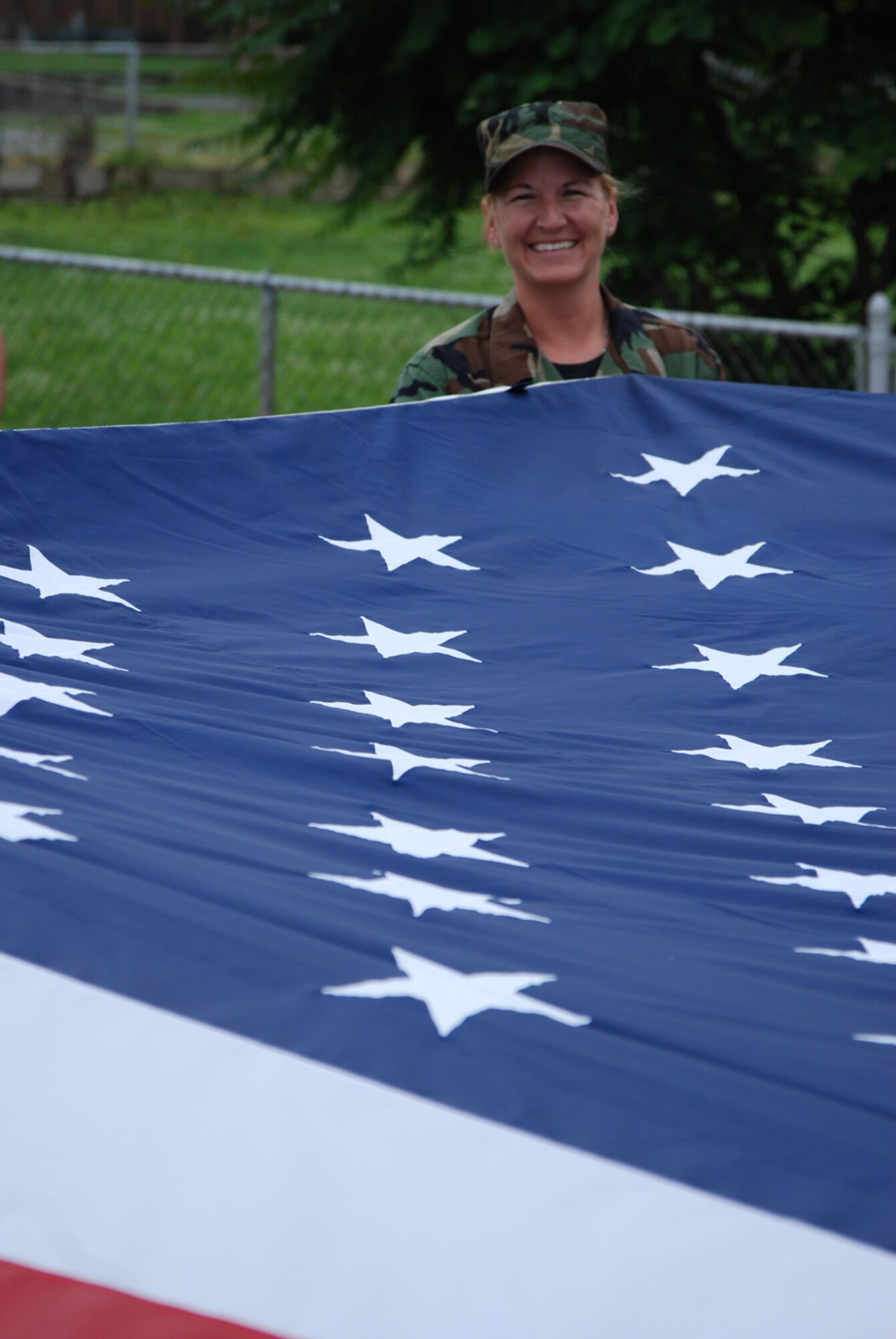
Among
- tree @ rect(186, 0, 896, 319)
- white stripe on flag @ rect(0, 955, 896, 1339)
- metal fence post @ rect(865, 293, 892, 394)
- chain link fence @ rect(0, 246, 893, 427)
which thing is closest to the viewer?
white stripe on flag @ rect(0, 955, 896, 1339)

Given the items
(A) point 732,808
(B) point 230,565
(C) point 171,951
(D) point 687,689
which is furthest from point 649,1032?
(B) point 230,565

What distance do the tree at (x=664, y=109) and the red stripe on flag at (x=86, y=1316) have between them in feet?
19.9

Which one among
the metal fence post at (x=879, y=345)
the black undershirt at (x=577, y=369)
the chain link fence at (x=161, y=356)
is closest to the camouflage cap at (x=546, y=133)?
the black undershirt at (x=577, y=369)

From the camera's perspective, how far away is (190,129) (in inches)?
1004

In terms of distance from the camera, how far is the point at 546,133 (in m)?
3.62

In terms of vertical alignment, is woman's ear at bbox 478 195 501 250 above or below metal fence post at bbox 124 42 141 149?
below

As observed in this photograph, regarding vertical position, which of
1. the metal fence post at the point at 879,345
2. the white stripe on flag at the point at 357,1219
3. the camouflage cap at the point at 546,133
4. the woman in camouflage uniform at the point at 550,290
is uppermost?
the camouflage cap at the point at 546,133

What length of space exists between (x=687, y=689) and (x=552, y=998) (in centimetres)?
115

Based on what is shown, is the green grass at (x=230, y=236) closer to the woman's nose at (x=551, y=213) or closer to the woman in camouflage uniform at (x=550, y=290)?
the woman in camouflage uniform at (x=550, y=290)

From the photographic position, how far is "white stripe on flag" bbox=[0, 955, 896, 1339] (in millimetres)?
1241

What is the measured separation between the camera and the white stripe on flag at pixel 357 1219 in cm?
124

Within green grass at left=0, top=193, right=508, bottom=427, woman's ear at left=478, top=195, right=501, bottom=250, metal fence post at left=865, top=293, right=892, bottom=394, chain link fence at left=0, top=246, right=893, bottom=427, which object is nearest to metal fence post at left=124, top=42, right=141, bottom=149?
green grass at left=0, top=193, right=508, bottom=427

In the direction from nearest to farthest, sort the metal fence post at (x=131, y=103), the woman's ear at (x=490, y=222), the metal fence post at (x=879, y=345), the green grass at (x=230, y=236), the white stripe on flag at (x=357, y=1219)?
the white stripe on flag at (x=357, y=1219), the woman's ear at (x=490, y=222), the metal fence post at (x=879, y=345), the green grass at (x=230, y=236), the metal fence post at (x=131, y=103)

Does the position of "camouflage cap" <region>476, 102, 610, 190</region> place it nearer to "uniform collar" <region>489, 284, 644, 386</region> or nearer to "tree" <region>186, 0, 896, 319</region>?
"uniform collar" <region>489, 284, 644, 386</region>
